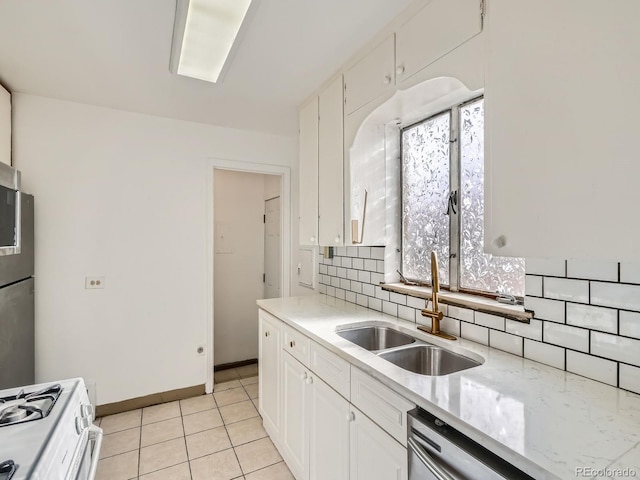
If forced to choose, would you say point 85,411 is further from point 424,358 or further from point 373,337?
point 424,358

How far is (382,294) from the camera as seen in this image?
6.84 feet

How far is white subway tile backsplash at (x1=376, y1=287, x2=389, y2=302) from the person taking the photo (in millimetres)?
2047

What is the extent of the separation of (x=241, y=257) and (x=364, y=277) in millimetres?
1890

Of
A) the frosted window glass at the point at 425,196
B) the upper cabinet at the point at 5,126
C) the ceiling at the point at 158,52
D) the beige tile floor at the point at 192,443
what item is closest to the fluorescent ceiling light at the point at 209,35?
the ceiling at the point at 158,52

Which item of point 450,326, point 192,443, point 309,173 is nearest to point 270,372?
point 192,443

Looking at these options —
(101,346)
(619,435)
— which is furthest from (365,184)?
(101,346)

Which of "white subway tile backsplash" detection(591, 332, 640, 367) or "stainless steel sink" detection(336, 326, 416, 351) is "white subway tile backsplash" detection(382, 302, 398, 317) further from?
"white subway tile backsplash" detection(591, 332, 640, 367)

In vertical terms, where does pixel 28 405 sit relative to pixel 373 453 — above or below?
above

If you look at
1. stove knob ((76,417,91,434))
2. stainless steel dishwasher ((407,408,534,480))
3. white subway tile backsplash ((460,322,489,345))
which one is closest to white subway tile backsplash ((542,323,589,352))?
white subway tile backsplash ((460,322,489,345))

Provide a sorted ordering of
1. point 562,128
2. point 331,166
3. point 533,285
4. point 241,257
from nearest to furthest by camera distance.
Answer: point 562,128 → point 533,285 → point 331,166 → point 241,257

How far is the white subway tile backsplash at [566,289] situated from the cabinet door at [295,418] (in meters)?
1.19

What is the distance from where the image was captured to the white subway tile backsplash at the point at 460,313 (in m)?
1.49

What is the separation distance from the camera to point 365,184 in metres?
1.97

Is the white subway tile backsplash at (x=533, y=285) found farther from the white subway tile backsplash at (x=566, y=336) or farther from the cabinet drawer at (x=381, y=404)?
the cabinet drawer at (x=381, y=404)
